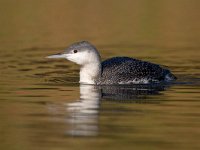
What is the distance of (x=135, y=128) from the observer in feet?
38.2

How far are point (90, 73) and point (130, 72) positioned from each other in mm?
642

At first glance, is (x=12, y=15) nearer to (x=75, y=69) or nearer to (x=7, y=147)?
(x=75, y=69)

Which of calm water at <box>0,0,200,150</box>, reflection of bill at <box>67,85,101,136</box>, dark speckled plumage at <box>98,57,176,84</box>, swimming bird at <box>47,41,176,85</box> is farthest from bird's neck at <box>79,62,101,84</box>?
reflection of bill at <box>67,85,101,136</box>

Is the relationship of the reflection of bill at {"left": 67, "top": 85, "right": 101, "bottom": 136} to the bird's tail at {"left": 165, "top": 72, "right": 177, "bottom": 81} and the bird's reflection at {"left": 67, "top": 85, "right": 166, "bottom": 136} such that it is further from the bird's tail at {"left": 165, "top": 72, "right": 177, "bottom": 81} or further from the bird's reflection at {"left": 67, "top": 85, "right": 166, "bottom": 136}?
the bird's tail at {"left": 165, "top": 72, "right": 177, "bottom": 81}

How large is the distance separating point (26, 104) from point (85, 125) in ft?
5.94

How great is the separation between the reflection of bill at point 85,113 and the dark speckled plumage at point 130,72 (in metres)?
0.68

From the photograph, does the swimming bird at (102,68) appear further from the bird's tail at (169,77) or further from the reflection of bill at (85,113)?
the reflection of bill at (85,113)

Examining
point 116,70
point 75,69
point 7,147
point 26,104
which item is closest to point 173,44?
point 75,69

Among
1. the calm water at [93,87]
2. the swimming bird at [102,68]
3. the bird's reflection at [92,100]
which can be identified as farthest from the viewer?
the swimming bird at [102,68]

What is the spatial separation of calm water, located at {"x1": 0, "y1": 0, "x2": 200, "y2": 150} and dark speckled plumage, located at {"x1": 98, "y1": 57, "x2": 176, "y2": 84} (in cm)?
30

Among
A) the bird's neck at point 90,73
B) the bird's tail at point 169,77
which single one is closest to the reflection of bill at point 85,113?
the bird's neck at point 90,73

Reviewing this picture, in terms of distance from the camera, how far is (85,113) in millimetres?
12695

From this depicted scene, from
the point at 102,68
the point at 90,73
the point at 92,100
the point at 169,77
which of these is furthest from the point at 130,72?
the point at 92,100

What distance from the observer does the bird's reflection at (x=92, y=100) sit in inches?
462
